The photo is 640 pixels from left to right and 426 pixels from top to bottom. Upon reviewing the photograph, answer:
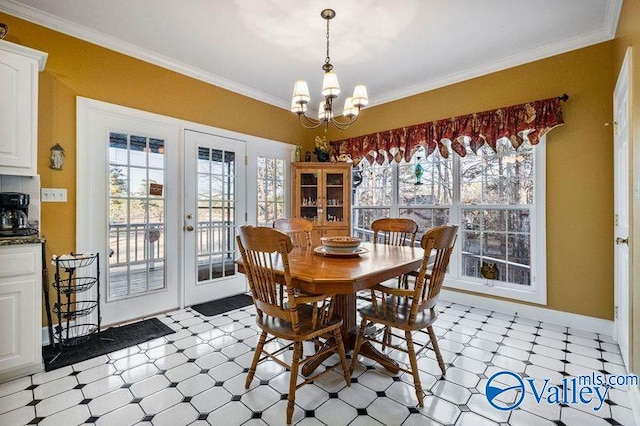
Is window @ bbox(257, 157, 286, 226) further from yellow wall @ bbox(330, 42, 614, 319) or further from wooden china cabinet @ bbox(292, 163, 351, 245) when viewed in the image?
yellow wall @ bbox(330, 42, 614, 319)

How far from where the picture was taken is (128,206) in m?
2.99

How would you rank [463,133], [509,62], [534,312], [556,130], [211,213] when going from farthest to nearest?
[211,213] < [463,133] < [509,62] < [534,312] < [556,130]

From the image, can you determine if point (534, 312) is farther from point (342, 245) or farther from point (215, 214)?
point (215, 214)

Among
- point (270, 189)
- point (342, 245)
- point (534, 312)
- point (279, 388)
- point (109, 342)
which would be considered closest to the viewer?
point (279, 388)

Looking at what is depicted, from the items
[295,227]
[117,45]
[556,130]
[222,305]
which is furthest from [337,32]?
[222,305]

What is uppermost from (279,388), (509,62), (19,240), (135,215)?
(509,62)

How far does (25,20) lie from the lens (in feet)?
7.94

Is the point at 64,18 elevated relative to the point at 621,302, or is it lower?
elevated

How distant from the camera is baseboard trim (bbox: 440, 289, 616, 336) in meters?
2.74

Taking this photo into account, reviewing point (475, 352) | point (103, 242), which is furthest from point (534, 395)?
point (103, 242)

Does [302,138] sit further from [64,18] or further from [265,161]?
[64,18]

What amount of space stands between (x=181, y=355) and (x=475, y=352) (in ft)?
7.46

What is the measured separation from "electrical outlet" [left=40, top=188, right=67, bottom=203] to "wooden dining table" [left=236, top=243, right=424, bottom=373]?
70.6 inches

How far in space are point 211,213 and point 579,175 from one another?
3.80 meters
